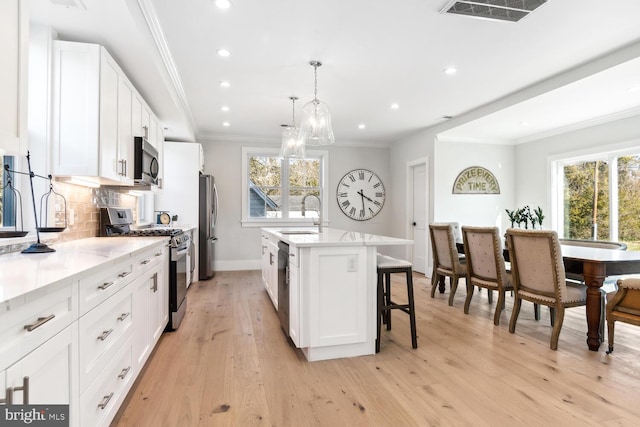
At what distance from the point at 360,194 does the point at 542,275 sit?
437 cm

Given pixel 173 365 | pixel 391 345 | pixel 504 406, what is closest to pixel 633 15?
pixel 504 406

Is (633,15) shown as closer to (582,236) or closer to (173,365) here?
(582,236)

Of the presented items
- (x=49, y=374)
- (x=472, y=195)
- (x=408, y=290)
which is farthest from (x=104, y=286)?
(x=472, y=195)

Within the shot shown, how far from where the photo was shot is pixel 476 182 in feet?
19.2

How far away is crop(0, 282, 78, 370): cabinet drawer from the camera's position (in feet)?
2.99

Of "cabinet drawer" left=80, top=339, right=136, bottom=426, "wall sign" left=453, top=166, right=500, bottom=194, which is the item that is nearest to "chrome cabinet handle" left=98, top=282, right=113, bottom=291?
"cabinet drawer" left=80, top=339, right=136, bottom=426

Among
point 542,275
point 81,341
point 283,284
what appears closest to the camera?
point 81,341

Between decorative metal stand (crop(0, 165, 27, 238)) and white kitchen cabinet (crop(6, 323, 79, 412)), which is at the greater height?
decorative metal stand (crop(0, 165, 27, 238))

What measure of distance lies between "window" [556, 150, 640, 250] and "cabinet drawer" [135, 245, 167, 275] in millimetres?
5584

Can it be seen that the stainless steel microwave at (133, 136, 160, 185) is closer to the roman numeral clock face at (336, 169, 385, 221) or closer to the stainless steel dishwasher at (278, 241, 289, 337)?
the stainless steel dishwasher at (278, 241, 289, 337)

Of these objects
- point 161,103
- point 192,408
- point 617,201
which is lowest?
point 192,408

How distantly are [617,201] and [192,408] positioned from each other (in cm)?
565

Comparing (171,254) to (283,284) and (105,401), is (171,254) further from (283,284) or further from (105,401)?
(105,401)

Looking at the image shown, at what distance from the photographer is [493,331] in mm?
3119
